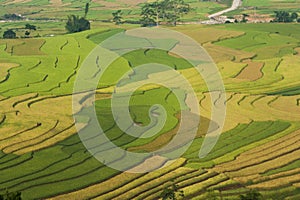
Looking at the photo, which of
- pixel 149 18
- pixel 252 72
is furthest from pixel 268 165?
pixel 149 18

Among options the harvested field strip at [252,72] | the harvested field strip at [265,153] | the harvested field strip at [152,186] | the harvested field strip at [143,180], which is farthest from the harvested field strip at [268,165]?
the harvested field strip at [252,72]

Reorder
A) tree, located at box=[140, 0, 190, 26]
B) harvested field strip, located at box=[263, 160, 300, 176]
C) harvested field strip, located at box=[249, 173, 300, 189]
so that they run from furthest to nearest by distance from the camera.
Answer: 1. tree, located at box=[140, 0, 190, 26]
2. harvested field strip, located at box=[263, 160, 300, 176]
3. harvested field strip, located at box=[249, 173, 300, 189]

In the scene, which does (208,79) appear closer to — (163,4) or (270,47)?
(270,47)

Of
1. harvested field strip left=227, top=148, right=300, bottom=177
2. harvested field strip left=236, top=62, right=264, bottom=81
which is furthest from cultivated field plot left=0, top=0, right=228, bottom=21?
harvested field strip left=227, top=148, right=300, bottom=177

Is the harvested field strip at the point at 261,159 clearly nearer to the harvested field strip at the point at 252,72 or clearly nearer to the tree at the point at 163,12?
the harvested field strip at the point at 252,72

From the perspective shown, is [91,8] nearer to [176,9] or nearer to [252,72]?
[176,9]

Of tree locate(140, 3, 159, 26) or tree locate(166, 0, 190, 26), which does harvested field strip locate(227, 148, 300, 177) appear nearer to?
tree locate(140, 3, 159, 26)
